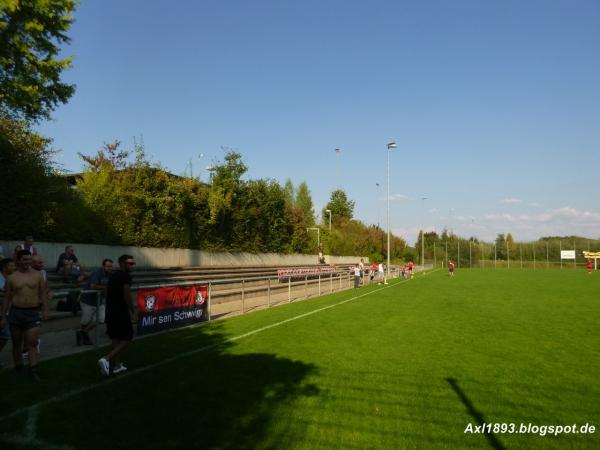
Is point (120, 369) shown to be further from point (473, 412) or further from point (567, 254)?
point (567, 254)

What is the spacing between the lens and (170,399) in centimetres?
597

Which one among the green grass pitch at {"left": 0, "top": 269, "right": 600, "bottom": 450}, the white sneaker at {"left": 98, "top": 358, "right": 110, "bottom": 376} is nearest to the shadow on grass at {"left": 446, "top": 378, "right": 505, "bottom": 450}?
the green grass pitch at {"left": 0, "top": 269, "right": 600, "bottom": 450}

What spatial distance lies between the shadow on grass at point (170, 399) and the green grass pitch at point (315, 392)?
0.02 m

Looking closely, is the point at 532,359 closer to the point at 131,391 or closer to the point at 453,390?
the point at 453,390

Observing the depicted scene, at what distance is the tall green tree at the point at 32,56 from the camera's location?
16844 millimetres

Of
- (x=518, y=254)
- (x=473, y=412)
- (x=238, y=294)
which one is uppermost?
(x=518, y=254)

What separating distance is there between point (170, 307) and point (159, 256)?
14.3 metres

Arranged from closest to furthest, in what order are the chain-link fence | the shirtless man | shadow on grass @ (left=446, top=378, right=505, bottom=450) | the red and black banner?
shadow on grass @ (left=446, top=378, right=505, bottom=450)
the shirtless man
the red and black banner
the chain-link fence

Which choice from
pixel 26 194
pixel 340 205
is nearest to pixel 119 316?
pixel 26 194

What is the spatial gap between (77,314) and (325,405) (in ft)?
27.4

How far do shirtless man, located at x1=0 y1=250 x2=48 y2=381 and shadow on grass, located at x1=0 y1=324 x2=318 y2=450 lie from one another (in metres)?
0.66

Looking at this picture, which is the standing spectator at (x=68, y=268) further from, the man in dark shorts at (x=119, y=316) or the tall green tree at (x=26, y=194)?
the man in dark shorts at (x=119, y=316)

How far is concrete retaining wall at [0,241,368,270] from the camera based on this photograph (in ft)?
56.0

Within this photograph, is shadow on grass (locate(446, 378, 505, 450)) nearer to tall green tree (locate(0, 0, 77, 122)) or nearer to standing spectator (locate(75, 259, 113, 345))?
standing spectator (locate(75, 259, 113, 345))
